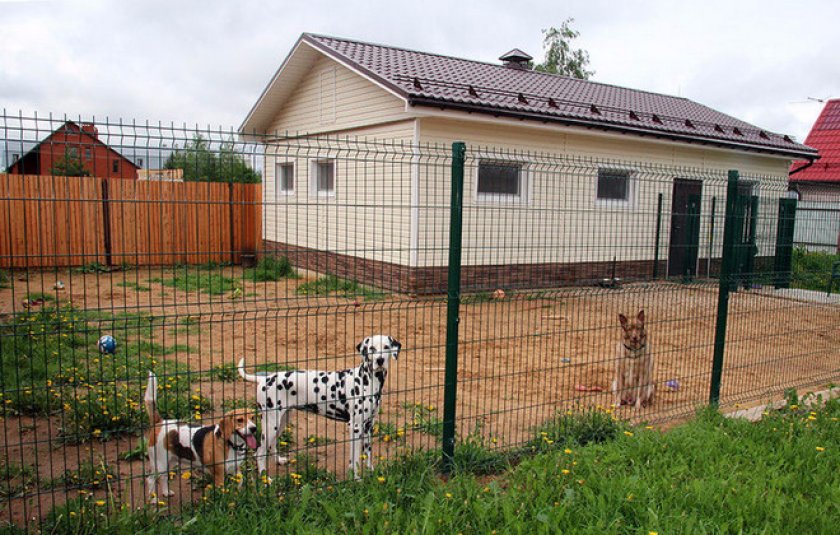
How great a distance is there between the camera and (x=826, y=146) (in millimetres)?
22531

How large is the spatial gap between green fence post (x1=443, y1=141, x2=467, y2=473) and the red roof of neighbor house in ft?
66.3

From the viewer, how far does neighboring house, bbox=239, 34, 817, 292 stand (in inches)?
406

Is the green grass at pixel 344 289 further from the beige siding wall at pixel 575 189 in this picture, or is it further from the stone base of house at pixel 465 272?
the beige siding wall at pixel 575 189

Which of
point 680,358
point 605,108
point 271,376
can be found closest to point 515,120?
point 605,108

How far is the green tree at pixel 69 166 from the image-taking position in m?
3.26

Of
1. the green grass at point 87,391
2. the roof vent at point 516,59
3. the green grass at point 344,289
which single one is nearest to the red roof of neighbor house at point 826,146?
the roof vent at point 516,59

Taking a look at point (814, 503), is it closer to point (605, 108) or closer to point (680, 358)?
point (680, 358)

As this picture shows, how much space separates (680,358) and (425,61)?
375 inches

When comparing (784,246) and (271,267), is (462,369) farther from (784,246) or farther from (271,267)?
(784,246)

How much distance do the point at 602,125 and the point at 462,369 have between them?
761 centimetres

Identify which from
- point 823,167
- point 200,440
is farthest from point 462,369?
point 823,167

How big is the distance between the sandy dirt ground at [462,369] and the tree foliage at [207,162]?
2.01 ft

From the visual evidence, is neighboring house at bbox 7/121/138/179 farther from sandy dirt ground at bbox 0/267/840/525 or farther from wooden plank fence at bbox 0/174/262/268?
sandy dirt ground at bbox 0/267/840/525

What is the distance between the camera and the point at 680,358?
7.97m
